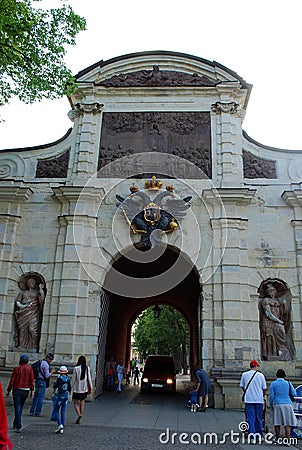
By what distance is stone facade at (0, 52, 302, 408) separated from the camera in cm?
1183

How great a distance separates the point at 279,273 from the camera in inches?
481

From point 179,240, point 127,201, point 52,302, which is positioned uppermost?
point 127,201

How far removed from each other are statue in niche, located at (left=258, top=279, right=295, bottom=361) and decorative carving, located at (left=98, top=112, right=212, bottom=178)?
13.4ft

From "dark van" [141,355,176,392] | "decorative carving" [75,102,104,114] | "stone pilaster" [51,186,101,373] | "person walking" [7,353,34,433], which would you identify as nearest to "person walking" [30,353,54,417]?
"person walking" [7,353,34,433]

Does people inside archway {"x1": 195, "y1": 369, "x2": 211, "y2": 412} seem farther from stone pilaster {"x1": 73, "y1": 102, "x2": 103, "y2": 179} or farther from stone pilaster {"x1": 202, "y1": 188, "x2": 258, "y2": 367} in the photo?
stone pilaster {"x1": 73, "y1": 102, "x2": 103, "y2": 179}

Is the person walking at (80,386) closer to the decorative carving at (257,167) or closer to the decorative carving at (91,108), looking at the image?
the decorative carving at (257,167)

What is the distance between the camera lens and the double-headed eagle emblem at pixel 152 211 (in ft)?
41.3

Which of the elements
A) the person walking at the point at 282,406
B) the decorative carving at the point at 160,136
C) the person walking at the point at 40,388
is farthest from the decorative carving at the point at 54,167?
the person walking at the point at 282,406

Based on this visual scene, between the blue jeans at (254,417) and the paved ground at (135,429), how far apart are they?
0.26 meters

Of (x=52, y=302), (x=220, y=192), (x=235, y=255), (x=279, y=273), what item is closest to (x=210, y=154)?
(x=220, y=192)

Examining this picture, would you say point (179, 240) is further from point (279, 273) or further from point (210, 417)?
point (210, 417)

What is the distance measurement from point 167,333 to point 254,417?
28.1 metres

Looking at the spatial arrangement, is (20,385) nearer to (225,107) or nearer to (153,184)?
(153,184)

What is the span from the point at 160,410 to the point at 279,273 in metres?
5.12
